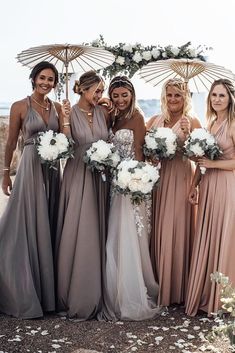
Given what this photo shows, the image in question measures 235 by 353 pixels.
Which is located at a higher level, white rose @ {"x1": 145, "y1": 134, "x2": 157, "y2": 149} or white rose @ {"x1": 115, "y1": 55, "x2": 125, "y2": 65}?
white rose @ {"x1": 115, "y1": 55, "x2": 125, "y2": 65}

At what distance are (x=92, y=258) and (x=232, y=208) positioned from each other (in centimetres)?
140

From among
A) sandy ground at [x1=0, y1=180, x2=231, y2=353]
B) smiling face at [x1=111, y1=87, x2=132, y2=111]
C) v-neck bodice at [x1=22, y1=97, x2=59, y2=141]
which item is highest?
smiling face at [x1=111, y1=87, x2=132, y2=111]

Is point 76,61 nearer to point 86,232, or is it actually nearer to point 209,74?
point 209,74

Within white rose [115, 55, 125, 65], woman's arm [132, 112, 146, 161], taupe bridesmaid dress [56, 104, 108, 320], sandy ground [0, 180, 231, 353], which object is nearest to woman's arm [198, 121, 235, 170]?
woman's arm [132, 112, 146, 161]

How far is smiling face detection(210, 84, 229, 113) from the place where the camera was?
5.07m

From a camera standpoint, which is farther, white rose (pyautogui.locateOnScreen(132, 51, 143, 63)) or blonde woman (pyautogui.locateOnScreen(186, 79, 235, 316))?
white rose (pyautogui.locateOnScreen(132, 51, 143, 63))

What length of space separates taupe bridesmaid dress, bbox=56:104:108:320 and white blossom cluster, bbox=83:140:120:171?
7.4 inches

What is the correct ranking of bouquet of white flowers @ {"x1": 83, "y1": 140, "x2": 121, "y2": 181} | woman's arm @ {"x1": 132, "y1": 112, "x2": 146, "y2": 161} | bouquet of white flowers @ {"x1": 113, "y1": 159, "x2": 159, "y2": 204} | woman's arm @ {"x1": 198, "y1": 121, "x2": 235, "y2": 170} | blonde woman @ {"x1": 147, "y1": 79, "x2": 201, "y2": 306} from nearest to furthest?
bouquet of white flowers @ {"x1": 113, "y1": 159, "x2": 159, "y2": 204} → bouquet of white flowers @ {"x1": 83, "y1": 140, "x2": 121, "y2": 181} → woman's arm @ {"x1": 198, "y1": 121, "x2": 235, "y2": 170} → woman's arm @ {"x1": 132, "y1": 112, "x2": 146, "y2": 161} → blonde woman @ {"x1": 147, "y1": 79, "x2": 201, "y2": 306}

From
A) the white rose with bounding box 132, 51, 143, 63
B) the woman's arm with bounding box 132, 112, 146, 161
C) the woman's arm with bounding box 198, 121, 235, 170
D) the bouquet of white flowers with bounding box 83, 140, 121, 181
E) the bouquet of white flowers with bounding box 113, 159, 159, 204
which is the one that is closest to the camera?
the bouquet of white flowers with bounding box 113, 159, 159, 204

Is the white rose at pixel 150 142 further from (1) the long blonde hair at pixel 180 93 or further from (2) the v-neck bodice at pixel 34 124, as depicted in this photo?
(2) the v-neck bodice at pixel 34 124

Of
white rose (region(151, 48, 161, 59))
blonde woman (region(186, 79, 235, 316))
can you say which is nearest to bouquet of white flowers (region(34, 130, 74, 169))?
blonde woman (region(186, 79, 235, 316))

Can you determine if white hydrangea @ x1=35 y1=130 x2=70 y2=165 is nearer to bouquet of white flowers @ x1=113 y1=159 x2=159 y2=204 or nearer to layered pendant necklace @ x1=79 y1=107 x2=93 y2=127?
layered pendant necklace @ x1=79 y1=107 x2=93 y2=127

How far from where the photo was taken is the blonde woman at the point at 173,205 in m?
5.34

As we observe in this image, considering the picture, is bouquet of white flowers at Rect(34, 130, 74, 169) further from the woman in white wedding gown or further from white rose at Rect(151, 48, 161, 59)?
white rose at Rect(151, 48, 161, 59)
